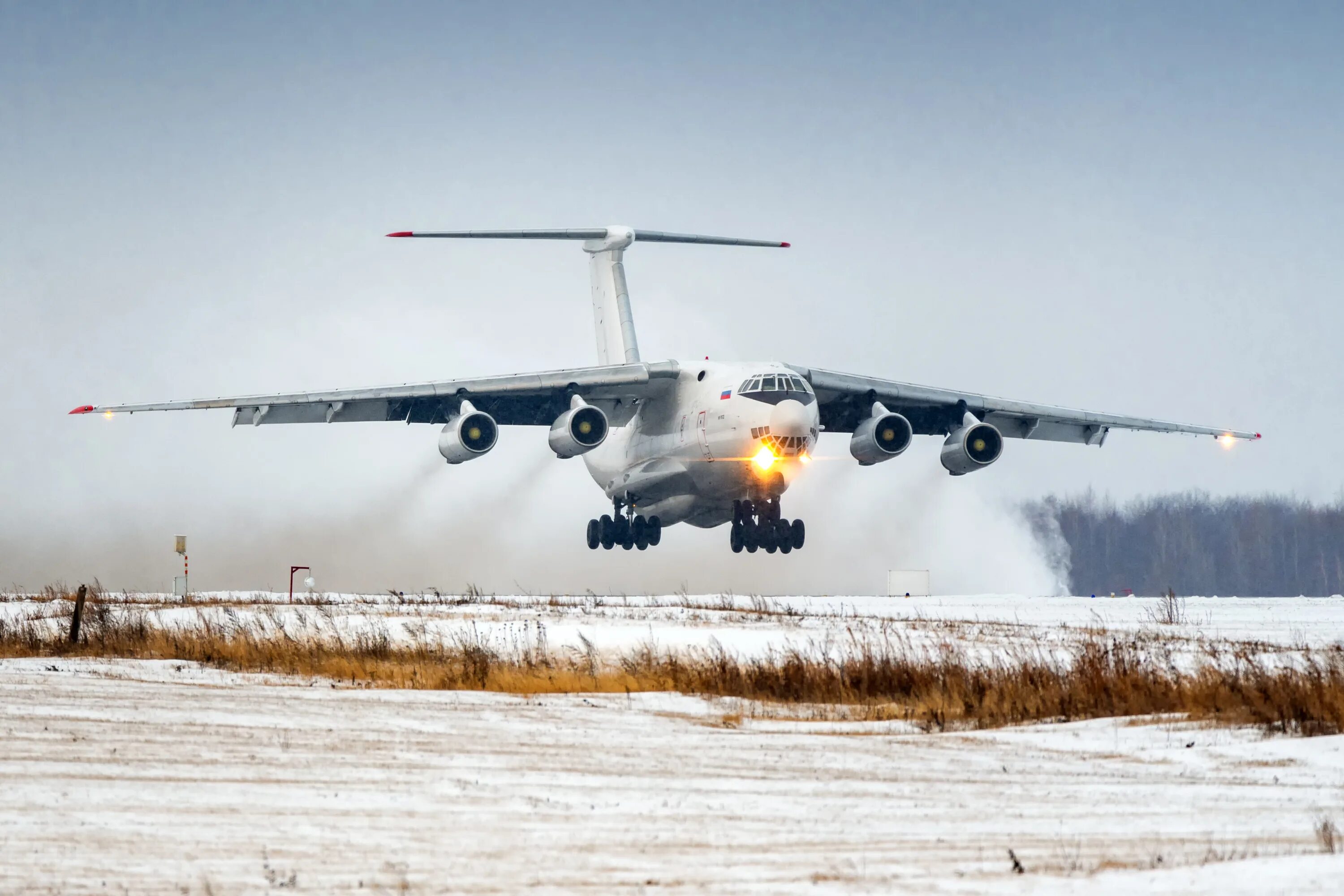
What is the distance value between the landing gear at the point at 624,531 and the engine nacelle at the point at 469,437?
5.21m

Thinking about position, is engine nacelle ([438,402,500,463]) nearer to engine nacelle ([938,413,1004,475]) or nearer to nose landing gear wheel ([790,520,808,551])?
nose landing gear wheel ([790,520,808,551])

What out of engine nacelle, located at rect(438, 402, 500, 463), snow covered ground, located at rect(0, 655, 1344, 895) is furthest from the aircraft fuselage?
snow covered ground, located at rect(0, 655, 1344, 895)

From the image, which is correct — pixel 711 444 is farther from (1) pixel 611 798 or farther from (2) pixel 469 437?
(1) pixel 611 798

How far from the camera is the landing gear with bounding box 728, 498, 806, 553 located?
30.3 metres

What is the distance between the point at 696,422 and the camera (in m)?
28.8

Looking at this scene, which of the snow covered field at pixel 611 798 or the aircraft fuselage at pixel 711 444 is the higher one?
the aircraft fuselage at pixel 711 444

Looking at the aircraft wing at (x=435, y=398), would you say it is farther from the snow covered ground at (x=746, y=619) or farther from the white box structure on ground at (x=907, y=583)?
the white box structure on ground at (x=907, y=583)

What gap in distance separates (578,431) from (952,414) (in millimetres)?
9302

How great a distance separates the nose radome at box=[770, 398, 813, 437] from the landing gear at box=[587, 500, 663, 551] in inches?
231

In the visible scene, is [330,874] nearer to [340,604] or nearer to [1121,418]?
[340,604]

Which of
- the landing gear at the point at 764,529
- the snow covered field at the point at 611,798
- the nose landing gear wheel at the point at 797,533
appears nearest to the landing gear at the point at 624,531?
the landing gear at the point at 764,529

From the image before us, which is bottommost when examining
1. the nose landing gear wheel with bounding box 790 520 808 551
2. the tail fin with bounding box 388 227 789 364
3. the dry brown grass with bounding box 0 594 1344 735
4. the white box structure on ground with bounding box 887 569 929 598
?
the dry brown grass with bounding box 0 594 1344 735

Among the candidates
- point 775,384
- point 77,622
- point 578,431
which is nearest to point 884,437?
point 775,384

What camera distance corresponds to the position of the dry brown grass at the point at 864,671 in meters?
9.16
